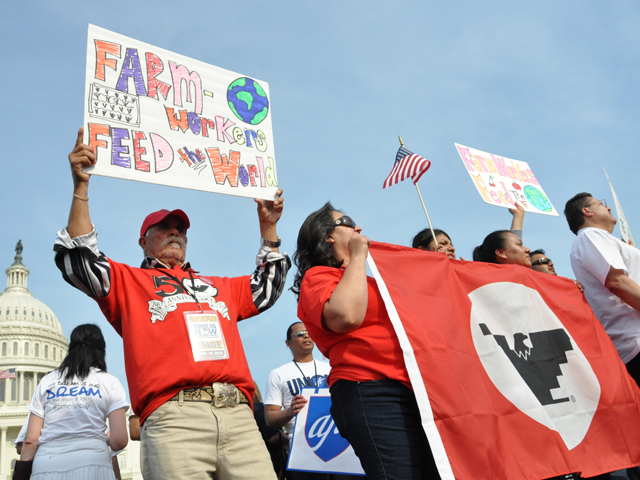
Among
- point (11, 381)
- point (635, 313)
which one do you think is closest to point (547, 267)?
point (635, 313)

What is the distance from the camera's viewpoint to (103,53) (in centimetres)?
373

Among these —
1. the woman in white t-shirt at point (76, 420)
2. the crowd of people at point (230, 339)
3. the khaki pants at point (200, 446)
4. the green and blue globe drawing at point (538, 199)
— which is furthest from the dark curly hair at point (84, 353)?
the green and blue globe drawing at point (538, 199)

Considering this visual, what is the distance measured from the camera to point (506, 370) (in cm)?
325

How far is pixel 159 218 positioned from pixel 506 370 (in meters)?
2.38

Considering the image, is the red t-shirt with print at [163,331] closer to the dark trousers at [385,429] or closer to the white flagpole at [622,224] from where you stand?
the dark trousers at [385,429]

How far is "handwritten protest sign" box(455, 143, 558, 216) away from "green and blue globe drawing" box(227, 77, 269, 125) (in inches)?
97.7

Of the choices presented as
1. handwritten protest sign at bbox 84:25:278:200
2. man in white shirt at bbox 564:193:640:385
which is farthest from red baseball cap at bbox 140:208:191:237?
man in white shirt at bbox 564:193:640:385

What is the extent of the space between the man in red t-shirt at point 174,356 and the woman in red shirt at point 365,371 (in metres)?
0.53

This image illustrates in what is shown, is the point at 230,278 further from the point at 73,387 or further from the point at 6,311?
the point at 6,311

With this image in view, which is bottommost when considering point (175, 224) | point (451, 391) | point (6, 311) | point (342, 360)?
point (451, 391)

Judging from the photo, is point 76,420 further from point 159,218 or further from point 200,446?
point 200,446

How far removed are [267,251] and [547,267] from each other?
12.0 feet

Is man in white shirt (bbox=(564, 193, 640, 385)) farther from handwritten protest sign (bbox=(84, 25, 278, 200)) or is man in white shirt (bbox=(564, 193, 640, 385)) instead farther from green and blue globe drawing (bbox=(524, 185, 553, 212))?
handwritten protest sign (bbox=(84, 25, 278, 200))

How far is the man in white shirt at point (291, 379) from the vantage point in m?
5.16
